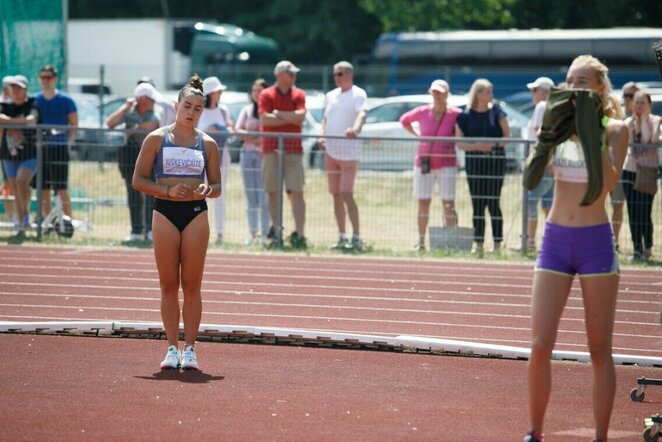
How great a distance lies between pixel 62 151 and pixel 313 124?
10.5 m

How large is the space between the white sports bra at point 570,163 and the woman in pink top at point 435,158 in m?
9.55

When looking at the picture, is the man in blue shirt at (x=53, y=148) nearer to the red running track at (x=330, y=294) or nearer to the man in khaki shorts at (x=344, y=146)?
the red running track at (x=330, y=294)

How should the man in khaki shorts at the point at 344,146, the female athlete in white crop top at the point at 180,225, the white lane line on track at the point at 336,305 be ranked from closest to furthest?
the female athlete in white crop top at the point at 180,225 → the white lane line on track at the point at 336,305 → the man in khaki shorts at the point at 344,146

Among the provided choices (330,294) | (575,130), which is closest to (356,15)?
(330,294)

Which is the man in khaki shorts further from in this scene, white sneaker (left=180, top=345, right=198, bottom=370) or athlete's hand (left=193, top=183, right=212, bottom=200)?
white sneaker (left=180, top=345, right=198, bottom=370)

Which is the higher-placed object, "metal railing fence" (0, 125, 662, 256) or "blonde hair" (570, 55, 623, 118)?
"blonde hair" (570, 55, 623, 118)

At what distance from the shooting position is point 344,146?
16.5 meters

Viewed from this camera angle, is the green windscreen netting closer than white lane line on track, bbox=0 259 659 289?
No

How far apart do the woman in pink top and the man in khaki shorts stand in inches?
30.0

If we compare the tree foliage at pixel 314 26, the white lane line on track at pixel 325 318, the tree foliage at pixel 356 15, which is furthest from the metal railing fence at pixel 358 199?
the tree foliage at pixel 314 26

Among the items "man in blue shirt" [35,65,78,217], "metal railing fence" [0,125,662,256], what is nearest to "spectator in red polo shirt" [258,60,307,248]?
"metal railing fence" [0,125,662,256]

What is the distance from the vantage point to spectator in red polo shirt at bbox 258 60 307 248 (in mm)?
16500

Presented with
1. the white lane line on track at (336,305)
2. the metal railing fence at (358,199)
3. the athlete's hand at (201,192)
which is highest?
the athlete's hand at (201,192)

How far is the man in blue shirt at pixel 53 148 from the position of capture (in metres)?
17.0
